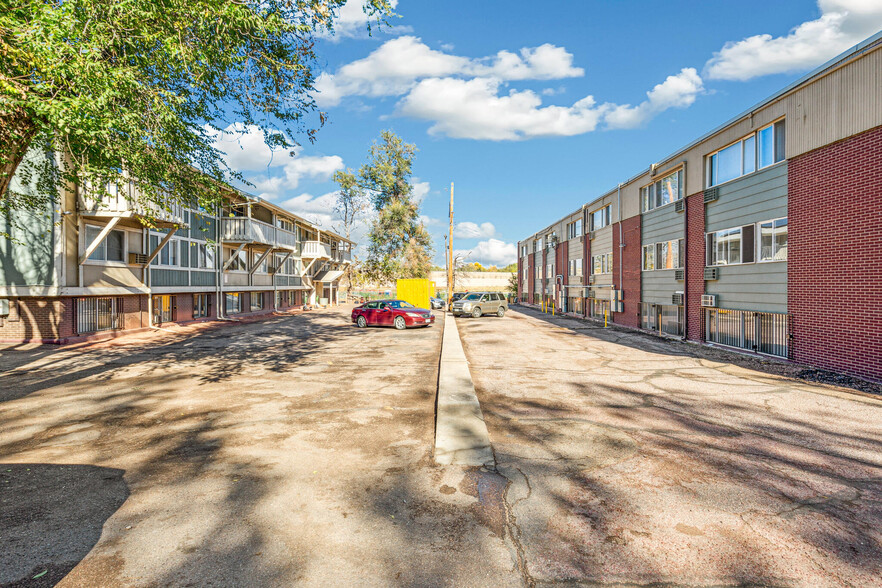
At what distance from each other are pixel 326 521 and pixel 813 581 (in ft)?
13.0

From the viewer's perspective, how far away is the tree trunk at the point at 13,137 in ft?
25.5

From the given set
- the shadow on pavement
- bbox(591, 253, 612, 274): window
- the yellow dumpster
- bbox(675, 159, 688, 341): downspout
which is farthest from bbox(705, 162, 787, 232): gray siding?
the yellow dumpster

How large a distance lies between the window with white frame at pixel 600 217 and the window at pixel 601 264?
2.15 metres

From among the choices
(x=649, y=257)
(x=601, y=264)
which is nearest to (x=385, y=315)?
(x=649, y=257)

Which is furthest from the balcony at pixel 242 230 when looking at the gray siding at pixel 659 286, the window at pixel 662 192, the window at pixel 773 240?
the window at pixel 773 240

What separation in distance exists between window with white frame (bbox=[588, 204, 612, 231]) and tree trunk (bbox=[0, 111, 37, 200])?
91.6 feet

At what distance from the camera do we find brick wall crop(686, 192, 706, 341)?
17.4 meters

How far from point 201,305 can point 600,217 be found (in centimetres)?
2713

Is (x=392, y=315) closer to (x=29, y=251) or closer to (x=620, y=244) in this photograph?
(x=620, y=244)

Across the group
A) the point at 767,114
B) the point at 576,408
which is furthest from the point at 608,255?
the point at 576,408

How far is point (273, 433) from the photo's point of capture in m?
6.53

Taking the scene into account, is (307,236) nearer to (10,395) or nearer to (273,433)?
(10,395)

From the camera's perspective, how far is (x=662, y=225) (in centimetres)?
2098

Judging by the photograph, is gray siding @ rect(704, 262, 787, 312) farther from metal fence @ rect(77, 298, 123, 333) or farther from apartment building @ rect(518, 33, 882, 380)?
metal fence @ rect(77, 298, 123, 333)
